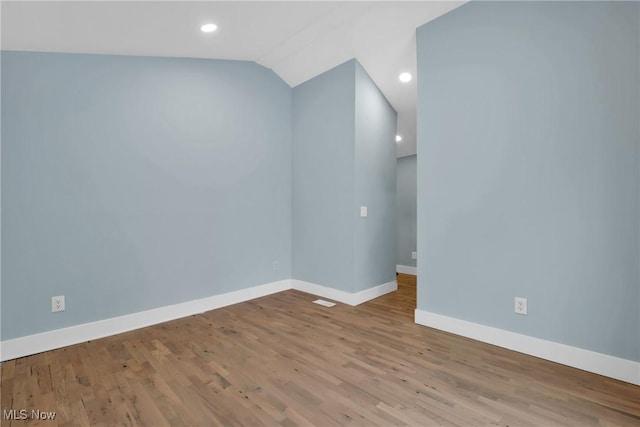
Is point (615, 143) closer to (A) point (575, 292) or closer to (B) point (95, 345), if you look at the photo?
(A) point (575, 292)

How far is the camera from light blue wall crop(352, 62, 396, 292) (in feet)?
11.9

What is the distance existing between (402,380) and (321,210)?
2221mm

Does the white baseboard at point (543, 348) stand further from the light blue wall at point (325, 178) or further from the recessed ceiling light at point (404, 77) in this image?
the recessed ceiling light at point (404, 77)

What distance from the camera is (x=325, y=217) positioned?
387 centimetres

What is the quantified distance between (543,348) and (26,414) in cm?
326

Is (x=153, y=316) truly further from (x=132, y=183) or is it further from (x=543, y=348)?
(x=543, y=348)

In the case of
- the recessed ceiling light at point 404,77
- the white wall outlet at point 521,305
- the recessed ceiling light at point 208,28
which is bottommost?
the white wall outlet at point 521,305

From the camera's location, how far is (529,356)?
2.37 meters

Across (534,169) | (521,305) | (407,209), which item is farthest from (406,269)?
(534,169)

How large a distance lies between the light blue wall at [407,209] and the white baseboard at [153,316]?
1175mm

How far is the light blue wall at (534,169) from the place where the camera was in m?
2.05

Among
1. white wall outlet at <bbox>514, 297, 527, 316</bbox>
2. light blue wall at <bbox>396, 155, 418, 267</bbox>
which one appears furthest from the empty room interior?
light blue wall at <bbox>396, 155, 418, 267</bbox>

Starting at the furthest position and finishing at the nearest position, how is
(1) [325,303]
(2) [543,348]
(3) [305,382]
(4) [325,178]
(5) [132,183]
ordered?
(4) [325,178]
(1) [325,303]
(5) [132,183]
(2) [543,348]
(3) [305,382]

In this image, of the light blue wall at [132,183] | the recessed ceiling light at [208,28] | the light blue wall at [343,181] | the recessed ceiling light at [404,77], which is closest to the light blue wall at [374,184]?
the light blue wall at [343,181]
